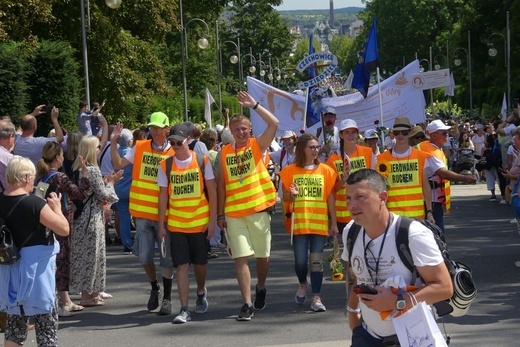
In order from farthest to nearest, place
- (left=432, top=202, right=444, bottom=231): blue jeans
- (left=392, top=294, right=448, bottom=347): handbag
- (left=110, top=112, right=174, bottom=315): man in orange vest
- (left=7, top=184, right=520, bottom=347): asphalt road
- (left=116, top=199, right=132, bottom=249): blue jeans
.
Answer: (left=116, top=199, right=132, bottom=249): blue jeans
(left=432, top=202, right=444, bottom=231): blue jeans
(left=110, top=112, right=174, bottom=315): man in orange vest
(left=7, top=184, right=520, bottom=347): asphalt road
(left=392, top=294, right=448, bottom=347): handbag

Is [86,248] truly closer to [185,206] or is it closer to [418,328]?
[185,206]

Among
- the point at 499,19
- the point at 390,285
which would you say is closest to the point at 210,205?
the point at 390,285

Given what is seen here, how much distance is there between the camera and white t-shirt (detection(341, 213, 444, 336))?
517 cm

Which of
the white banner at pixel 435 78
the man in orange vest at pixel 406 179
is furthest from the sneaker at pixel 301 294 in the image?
the white banner at pixel 435 78

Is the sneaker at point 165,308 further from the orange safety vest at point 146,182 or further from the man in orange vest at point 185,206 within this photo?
the orange safety vest at point 146,182

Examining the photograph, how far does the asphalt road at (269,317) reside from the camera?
9125 mm

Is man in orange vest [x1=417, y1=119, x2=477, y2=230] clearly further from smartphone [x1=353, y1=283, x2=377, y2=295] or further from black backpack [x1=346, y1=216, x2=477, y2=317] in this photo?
smartphone [x1=353, y1=283, x2=377, y2=295]

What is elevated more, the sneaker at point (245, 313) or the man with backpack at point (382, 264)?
the man with backpack at point (382, 264)

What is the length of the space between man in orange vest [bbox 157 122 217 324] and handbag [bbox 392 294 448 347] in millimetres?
5164

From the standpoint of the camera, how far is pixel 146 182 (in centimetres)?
1062

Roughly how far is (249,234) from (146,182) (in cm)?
121

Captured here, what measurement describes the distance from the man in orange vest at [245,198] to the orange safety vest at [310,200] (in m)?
0.32

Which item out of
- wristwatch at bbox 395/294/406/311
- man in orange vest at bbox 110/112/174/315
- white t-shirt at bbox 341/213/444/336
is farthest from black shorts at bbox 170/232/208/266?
wristwatch at bbox 395/294/406/311

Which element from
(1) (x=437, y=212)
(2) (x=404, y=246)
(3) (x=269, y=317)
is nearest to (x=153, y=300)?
(3) (x=269, y=317)
